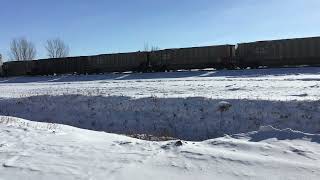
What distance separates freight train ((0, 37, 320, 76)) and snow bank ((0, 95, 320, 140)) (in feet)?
77.5

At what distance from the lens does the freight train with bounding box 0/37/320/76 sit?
128ft

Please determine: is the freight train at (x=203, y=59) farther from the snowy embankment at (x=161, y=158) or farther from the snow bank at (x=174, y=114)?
the snowy embankment at (x=161, y=158)

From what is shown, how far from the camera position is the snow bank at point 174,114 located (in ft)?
45.7

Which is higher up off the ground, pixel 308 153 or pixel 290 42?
pixel 290 42

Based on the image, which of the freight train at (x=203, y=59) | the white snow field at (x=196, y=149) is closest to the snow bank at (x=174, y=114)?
the white snow field at (x=196, y=149)

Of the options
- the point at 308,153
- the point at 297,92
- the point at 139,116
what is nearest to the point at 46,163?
the point at 308,153

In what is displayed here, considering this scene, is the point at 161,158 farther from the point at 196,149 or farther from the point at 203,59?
the point at 203,59

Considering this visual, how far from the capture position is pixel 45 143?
329 inches

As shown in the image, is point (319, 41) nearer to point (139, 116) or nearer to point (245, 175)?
point (139, 116)

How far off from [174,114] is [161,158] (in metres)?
8.95

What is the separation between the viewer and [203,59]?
43.1 m

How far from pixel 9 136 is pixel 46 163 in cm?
245

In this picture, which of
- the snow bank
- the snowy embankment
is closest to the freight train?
the snow bank

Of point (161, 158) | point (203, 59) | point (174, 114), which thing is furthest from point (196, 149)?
point (203, 59)
